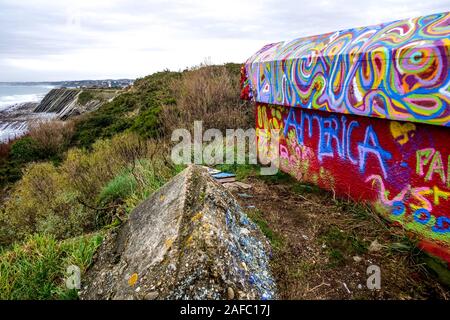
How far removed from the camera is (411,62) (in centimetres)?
228

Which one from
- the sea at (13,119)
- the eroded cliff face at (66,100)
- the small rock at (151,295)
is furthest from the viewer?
the eroded cliff face at (66,100)

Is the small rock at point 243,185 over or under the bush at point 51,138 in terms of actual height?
over

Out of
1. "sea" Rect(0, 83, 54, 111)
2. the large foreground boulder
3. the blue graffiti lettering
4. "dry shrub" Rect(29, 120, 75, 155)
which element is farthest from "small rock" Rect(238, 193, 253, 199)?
"sea" Rect(0, 83, 54, 111)

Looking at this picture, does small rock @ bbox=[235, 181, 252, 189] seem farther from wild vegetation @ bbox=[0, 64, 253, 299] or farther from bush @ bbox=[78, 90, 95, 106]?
bush @ bbox=[78, 90, 95, 106]

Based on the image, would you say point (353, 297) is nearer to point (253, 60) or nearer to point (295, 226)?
point (295, 226)

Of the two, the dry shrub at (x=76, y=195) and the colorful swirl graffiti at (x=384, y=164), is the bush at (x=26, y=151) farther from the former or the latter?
the colorful swirl graffiti at (x=384, y=164)

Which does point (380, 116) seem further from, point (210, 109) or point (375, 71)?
point (210, 109)

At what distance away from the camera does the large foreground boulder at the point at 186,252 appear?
1813 millimetres

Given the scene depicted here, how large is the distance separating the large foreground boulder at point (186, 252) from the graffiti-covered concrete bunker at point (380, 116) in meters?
1.17

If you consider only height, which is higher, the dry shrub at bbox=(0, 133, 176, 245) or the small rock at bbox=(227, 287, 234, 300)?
the small rock at bbox=(227, 287, 234, 300)

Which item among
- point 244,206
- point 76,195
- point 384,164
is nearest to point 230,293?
point 244,206

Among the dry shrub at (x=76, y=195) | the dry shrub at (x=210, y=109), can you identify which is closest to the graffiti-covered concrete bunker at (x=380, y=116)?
the dry shrub at (x=76, y=195)

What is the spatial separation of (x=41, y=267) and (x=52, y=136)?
14.9m

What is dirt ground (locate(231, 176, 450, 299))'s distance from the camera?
2186 mm
